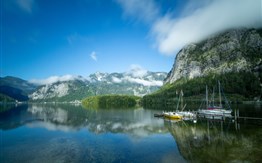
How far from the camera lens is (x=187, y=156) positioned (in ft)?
152

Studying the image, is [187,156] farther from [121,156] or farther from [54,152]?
[54,152]

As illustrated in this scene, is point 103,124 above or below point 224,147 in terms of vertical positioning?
below

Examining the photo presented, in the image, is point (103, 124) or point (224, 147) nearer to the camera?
point (224, 147)

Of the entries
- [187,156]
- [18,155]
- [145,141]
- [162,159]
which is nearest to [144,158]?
[162,159]

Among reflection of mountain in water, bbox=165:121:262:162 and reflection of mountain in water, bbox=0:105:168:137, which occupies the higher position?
reflection of mountain in water, bbox=165:121:262:162

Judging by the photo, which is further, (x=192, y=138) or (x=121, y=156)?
(x=192, y=138)

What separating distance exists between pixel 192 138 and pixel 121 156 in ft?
86.8

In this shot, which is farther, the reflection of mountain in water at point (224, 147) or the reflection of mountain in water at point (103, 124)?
the reflection of mountain in water at point (103, 124)

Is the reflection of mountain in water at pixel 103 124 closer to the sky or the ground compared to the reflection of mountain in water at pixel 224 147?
closer to the ground

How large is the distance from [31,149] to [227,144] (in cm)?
5156

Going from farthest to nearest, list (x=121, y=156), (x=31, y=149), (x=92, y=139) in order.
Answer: (x=92, y=139)
(x=31, y=149)
(x=121, y=156)

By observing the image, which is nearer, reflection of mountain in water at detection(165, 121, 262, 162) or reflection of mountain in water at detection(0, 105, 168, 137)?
reflection of mountain in water at detection(165, 121, 262, 162)

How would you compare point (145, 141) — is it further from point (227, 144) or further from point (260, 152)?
point (260, 152)

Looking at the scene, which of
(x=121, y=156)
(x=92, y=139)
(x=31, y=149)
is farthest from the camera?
(x=92, y=139)
